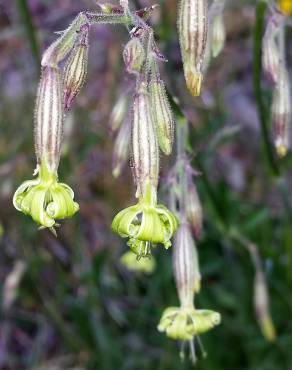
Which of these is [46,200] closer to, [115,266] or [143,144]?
[143,144]

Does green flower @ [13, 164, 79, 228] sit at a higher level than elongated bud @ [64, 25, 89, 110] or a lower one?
lower

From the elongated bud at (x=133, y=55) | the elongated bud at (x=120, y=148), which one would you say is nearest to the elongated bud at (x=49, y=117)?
the elongated bud at (x=133, y=55)

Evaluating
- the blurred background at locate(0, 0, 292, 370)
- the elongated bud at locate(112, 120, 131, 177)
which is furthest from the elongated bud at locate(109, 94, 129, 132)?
the blurred background at locate(0, 0, 292, 370)

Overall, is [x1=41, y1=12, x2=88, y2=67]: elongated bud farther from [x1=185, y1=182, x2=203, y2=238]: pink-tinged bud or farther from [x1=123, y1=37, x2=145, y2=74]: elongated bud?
[x1=185, y1=182, x2=203, y2=238]: pink-tinged bud

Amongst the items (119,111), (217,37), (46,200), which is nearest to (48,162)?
(46,200)

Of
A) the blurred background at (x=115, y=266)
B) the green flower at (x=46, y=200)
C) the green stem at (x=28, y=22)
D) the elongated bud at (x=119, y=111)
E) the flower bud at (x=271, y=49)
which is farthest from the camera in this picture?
the blurred background at (x=115, y=266)

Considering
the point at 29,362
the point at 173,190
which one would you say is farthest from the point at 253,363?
the point at 173,190

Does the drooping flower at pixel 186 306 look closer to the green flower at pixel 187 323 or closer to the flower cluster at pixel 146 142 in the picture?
the green flower at pixel 187 323
